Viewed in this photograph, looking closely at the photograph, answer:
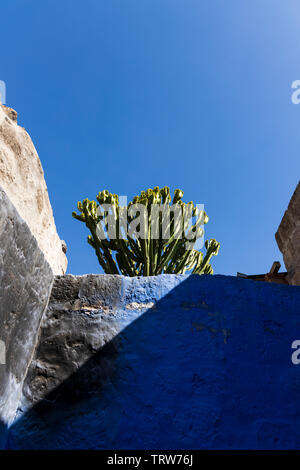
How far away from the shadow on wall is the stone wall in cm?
116

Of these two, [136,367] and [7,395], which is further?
[136,367]

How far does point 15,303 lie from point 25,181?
103 centimetres

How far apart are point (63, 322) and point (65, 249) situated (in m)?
1.48

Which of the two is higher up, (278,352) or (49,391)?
(278,352)

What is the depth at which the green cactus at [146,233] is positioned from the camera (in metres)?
4.45

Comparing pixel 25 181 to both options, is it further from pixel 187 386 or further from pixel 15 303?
pixel 187 386

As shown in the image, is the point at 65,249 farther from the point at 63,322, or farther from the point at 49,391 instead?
the point at 49,391

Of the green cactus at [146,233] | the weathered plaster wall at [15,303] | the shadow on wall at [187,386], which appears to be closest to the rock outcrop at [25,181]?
the weathered plaster wall at [15,303]

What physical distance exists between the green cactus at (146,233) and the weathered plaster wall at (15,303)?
2590 mm

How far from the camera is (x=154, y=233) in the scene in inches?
175

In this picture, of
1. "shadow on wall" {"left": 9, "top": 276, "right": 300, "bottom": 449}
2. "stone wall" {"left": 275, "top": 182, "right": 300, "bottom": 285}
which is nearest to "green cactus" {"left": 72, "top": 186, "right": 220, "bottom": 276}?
"stone wall" {"left": 275, "top": 182, "right": 300, "bottom": 285}

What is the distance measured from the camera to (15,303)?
157 cm
